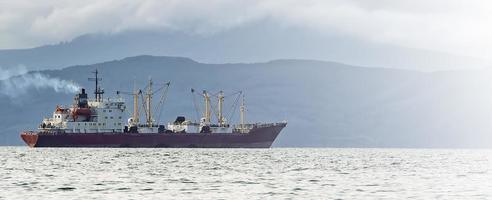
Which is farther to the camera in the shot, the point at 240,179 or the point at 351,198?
the point at 240,179

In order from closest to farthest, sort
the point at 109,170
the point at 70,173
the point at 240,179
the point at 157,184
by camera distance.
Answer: the point at 157,184
the point at 240,179
the point at 70,173
the point at 109,170

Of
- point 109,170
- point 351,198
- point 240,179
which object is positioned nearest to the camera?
point 351,198

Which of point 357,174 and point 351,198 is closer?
point 351,198

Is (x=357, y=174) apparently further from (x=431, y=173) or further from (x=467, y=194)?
(x=467, y=194)

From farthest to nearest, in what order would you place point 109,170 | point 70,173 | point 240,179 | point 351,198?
1. point 109,170
2. point 70,173
3. point 240,179
4. point 351,198

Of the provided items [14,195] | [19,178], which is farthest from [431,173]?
[14,195]

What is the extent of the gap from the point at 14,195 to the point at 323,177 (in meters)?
32.2

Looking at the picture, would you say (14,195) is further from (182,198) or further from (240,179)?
(240,179)

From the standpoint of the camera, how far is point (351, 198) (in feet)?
217

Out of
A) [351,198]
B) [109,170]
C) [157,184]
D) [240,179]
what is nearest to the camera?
[351,198]

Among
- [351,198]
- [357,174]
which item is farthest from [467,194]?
[357,174]

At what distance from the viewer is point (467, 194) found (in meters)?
70.3

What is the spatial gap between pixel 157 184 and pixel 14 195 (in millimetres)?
14934

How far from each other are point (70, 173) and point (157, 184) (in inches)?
763
